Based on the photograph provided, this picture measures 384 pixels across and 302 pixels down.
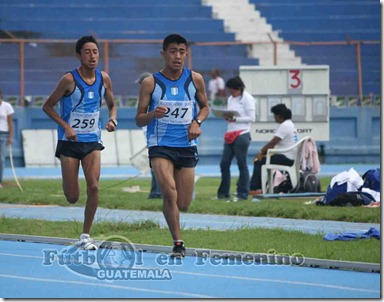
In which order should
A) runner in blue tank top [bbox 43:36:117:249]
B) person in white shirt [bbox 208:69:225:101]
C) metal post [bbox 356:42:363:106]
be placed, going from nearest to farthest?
runner in blue tank top [bbox 43:36:117:249] < person in white shirt [bbox 208:69:225:101] < metal post [bbox 356:42:363:106]

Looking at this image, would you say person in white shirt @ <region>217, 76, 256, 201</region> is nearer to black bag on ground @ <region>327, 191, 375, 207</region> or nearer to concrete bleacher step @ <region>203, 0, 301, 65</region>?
black bag on ground @ <region>327, 191, 375, 207</region>

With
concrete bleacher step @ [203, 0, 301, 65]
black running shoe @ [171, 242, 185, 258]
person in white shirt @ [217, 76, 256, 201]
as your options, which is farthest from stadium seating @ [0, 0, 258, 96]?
black running shoe @ [171, 242, 185, 258]

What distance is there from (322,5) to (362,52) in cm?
360

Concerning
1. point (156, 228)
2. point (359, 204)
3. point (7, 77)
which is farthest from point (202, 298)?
point (7, 77)

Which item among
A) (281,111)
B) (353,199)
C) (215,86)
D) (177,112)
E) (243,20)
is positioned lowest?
(353,199)

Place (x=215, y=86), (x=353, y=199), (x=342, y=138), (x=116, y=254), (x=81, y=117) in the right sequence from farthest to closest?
(x=342, y=138) → (x=215, y=86) → (x=353, y=199) → (x=81, y=117) → (x=116, y=254)

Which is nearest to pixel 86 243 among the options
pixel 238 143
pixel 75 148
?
pixel 75 148

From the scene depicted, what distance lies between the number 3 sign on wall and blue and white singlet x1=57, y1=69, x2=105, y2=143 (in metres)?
12.2

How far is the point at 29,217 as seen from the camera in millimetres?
15547

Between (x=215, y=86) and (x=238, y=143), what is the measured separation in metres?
11.3

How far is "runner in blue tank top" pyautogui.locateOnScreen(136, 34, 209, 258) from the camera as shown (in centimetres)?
1086

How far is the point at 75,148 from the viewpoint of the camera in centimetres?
1170

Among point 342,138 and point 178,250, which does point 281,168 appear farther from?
point 342,138

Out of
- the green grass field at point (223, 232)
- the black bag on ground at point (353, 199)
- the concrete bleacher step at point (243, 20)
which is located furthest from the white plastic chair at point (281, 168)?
the concrete bleacher step at point (243, 20)
